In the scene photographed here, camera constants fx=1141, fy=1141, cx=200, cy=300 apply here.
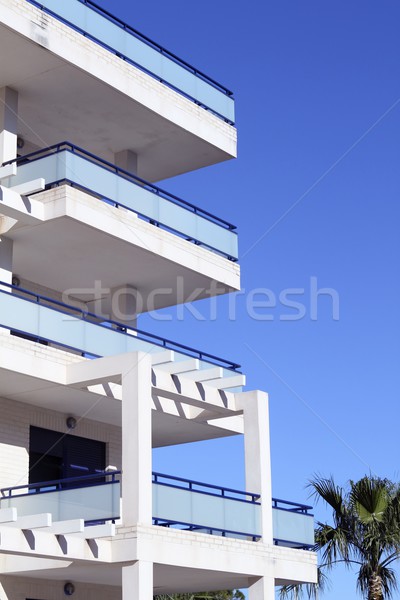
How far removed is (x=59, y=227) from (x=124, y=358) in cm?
388

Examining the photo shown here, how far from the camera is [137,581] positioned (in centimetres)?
2292

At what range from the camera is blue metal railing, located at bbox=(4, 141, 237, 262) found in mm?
26500

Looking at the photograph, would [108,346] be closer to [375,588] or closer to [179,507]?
[179,507]

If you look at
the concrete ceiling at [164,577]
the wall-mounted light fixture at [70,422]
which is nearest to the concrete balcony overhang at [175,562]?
the concrete ceiling at [164,577]

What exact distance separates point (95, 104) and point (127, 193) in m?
2.83

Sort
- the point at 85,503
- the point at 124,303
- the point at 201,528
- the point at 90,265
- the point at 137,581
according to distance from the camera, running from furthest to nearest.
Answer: the point at 124,303
the point at 90,265
the point at 201,528
the point at 85,503
the point at 137,581

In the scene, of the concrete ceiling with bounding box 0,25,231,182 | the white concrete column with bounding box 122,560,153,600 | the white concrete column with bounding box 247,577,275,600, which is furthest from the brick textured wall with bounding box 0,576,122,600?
the concrete ceiling with bounding box 0,25,231,182

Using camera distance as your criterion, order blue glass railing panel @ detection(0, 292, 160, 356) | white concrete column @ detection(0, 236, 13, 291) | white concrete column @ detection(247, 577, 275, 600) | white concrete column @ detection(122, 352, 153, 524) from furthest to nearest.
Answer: white concrete column @ detection(247, 577, 275, 600)
white concrete column @ detection(0, 236, 13, 291)
blue glass railing panel @ detection(0, 292, 160, 356)
white concrete column @ detection(122, 352, 153, 524)

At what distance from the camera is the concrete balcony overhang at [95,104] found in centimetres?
2648

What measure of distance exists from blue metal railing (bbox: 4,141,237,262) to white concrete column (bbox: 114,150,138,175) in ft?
2.36

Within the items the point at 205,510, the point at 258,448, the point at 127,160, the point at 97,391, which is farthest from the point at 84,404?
the point at 127,160

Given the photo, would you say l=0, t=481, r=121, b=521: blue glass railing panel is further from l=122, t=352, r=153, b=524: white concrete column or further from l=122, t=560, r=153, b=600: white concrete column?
l=122, t=560, r=153, b=600: white concrete column

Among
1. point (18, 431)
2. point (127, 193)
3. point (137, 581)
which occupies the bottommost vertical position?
point (137, 581)

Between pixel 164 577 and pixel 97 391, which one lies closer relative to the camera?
pixel 97 391
